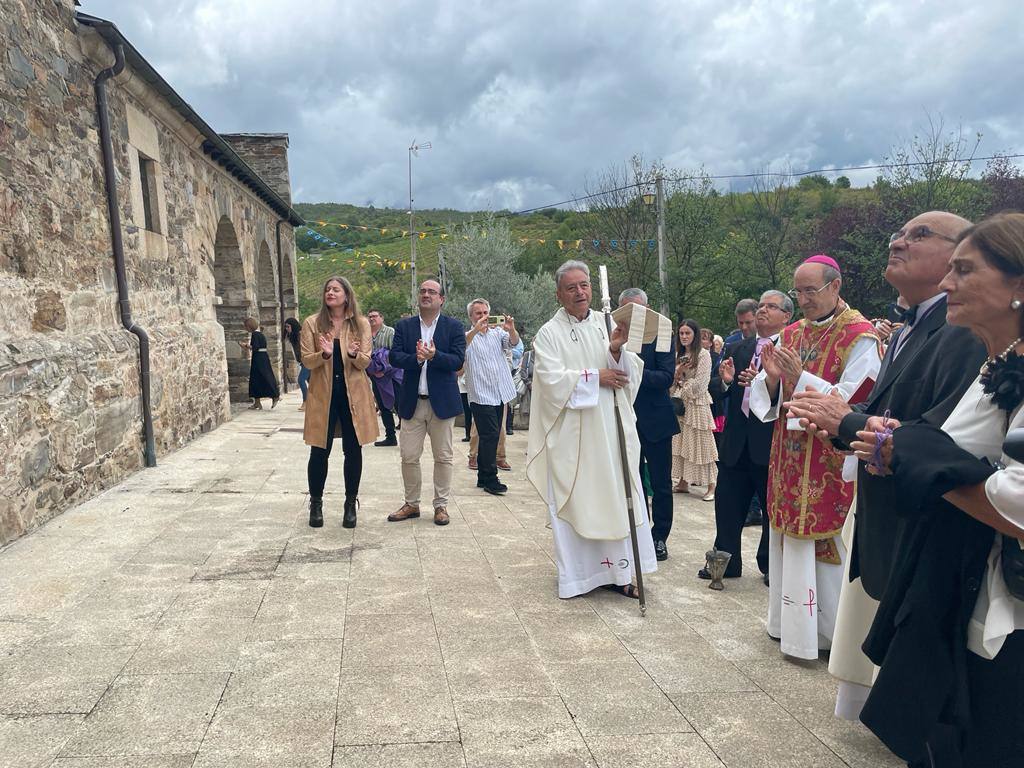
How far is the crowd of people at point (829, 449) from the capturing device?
171 centimetres

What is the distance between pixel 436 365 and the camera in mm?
5387

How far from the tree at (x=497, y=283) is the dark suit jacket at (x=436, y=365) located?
1541cm

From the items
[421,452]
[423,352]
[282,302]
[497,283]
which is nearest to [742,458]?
[423,352]

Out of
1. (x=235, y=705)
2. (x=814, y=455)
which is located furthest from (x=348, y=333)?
(x=814, y=455)

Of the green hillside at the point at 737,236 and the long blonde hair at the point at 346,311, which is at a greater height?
the green hillside at the point at 737,236

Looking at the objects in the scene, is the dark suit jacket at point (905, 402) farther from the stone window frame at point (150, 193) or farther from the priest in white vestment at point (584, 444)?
the stone window frame at point (150, 193)

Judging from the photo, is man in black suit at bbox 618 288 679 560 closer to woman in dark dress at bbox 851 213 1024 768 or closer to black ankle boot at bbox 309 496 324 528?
black ankle boot at bbox 309 496 324 528

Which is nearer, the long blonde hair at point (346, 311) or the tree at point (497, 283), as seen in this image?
the long blonde hair at point (346, 311)

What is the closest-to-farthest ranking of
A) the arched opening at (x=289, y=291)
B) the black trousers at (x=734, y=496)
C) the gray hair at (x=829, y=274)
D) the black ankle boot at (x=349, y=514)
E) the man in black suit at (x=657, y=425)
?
the gray hair at (x=829, y=274), the black trousers at (x=734, y=496), the man in black suit at (x=657, y=425), the black ankle boot at (x=349, y=514), the arched opening at (x=289, y=291)

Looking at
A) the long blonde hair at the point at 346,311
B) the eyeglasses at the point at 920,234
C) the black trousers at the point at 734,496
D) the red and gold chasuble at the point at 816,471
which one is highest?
the eyeglasses at the point at 920,234

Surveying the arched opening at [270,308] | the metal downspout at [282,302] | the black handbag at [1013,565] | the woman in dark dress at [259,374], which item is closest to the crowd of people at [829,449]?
the black handbag at [1013,565]

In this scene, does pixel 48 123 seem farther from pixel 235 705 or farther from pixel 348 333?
pixel 235 705

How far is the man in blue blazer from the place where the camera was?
5402mm

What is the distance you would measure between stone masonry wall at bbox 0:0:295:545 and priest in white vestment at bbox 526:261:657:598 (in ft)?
11.6
